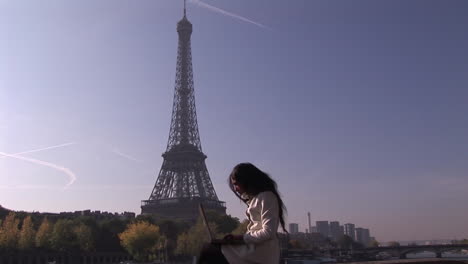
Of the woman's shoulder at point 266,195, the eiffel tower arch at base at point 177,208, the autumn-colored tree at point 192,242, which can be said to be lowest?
the autumn-colored tree at point 192,242

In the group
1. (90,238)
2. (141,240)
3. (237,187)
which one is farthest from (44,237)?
(237,187)

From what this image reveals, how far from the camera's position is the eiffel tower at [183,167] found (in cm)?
8931

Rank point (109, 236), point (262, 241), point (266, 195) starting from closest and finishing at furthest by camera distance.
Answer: point (262, 241)
point (266, 195)
point (109, 236)

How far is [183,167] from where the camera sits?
91125 mm

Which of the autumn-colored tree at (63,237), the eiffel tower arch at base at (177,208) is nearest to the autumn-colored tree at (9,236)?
the autumn-colored tree at (63,237)

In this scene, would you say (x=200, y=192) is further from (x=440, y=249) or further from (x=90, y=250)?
(x=440, y=249)

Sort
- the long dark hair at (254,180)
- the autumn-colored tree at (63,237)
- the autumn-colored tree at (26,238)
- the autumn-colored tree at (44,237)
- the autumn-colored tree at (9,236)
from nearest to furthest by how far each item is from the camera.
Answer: the long dark hair at (254,180) → the autumn-colored tree at (9,236) → the autumn-colored tree at (26,238) → the autumn-colored tree at (44,237) → the autumn-colored tree at (63,237)

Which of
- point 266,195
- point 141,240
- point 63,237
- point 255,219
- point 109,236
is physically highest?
point 266,195

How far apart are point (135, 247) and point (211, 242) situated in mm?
57580

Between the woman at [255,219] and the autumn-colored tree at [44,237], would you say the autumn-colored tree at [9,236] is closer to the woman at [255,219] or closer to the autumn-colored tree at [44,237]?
the autumn-colored tree at [44,237]

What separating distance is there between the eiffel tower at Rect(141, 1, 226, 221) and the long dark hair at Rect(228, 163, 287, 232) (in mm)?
82432

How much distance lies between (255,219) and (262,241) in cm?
39

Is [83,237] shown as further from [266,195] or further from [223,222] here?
[266,195]

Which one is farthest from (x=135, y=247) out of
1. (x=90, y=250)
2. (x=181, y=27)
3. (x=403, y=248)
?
(x=403, y=248)
